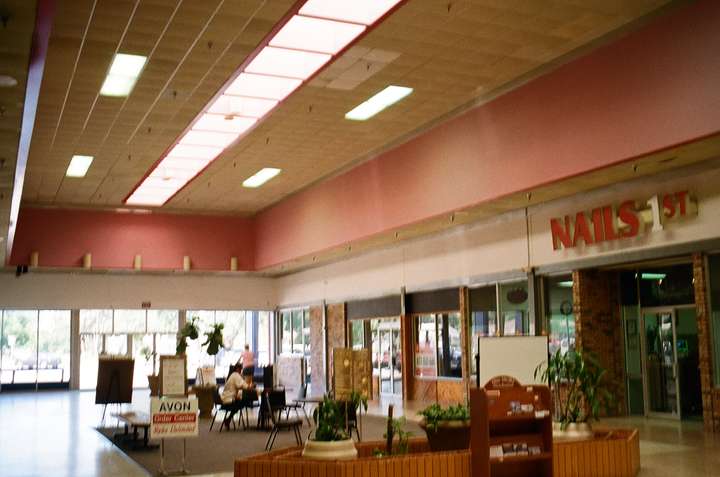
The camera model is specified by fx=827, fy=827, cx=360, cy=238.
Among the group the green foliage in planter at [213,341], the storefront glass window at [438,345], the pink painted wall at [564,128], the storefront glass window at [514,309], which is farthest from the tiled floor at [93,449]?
the pink painted wall at [564,128]

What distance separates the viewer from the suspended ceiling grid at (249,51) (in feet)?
32.9

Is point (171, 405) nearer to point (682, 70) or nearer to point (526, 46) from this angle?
point (526, 46)

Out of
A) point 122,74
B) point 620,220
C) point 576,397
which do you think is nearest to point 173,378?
point 122,74

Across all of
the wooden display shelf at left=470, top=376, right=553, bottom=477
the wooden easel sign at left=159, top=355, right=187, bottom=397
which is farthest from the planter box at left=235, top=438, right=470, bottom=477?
the wooden easel sign at left=159, top=355, right=187, bottom=397

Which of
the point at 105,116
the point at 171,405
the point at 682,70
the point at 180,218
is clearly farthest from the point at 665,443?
the point at 180,218

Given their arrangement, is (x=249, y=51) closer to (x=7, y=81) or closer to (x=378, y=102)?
(x=378, y=102)

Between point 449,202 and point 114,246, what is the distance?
44.8ft

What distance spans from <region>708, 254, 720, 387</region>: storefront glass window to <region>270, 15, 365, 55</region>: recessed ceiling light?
6330 mm

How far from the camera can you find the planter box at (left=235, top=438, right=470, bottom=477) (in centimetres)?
752

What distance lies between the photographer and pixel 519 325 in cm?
1650

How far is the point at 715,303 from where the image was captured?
1229 centimetres

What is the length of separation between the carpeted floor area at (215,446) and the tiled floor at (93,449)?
273 mm

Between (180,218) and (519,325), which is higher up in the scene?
(180,218)

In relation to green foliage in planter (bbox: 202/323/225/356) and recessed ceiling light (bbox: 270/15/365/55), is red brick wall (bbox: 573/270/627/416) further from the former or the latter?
green foliage in planter (bbox: 202/323/225/356)
